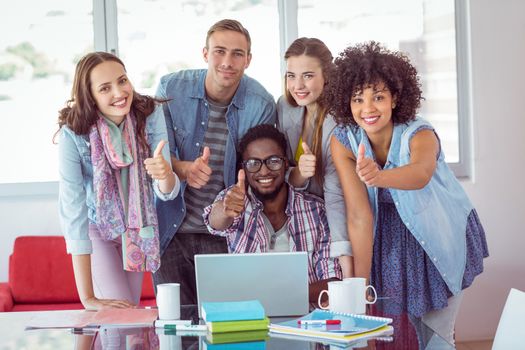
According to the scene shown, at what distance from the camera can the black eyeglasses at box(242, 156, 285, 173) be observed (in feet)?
10.6

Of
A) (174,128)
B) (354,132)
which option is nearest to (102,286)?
(174,128)

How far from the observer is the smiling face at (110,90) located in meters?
3.15

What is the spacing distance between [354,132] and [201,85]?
2.39 feet

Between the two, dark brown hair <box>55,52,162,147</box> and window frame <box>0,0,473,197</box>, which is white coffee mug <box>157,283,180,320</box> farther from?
window frame <box>0,0,473,197</box>

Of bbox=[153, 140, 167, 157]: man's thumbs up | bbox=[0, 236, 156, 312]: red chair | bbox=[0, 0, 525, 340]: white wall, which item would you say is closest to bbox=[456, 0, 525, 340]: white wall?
bbox=[0, 0, 525, 340]: white wall

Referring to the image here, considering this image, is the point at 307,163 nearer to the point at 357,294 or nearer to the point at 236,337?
the point at 357,294

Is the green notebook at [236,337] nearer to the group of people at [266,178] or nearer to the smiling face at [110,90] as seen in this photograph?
the group of people at [266,178]

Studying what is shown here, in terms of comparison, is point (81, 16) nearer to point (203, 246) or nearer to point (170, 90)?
point (170, 90)

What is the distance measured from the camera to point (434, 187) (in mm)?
2980

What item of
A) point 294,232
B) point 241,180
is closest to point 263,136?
point 241,180

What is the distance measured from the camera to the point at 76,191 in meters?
3.12

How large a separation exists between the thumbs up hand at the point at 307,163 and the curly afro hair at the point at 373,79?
158mm

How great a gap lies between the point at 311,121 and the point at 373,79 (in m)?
0.46

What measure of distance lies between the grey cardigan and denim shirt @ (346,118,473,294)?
0.43ft
